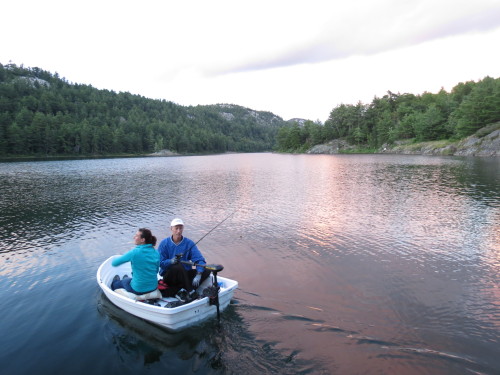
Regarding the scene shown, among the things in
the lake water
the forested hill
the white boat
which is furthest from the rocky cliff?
the forested hill

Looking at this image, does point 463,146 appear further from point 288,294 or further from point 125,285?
point 125,285

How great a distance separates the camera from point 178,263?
29.8 feet

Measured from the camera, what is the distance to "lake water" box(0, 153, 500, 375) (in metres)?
7.47

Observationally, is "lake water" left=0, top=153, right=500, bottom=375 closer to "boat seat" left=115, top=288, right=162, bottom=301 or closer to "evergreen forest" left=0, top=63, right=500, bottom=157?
"boat seat" left=115, top=288, right=162, bottom=301

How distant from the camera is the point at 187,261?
943cm

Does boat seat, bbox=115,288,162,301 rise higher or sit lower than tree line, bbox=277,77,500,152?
lower

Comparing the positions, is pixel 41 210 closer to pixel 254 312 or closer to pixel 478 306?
pixel 254 312

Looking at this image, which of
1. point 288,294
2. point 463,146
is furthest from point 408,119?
point 288,294

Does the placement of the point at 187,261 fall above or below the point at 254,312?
above

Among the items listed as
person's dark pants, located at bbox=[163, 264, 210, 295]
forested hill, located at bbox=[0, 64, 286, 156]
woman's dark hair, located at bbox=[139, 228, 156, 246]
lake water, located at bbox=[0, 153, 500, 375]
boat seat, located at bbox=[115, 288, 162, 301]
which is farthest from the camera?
forested hill, located at bbox=[0, 64, 286, 156]

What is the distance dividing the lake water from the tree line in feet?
249

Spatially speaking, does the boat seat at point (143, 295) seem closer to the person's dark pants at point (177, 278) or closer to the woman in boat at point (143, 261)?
the woman in boat at point (143, 261)

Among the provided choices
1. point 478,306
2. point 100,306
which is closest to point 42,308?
point 100,306

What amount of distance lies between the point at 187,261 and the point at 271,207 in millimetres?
16930
